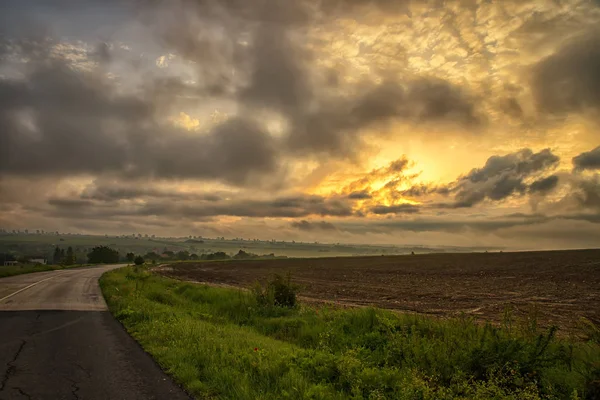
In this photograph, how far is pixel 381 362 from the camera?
10.1 metres

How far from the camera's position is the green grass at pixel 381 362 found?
7500mm

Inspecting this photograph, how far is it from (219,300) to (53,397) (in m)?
14.1

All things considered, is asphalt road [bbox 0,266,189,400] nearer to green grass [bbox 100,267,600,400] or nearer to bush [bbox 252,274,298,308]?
green grass [bbox 100,267,600,400]

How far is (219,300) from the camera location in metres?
21.3

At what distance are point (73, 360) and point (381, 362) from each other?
818 centimetres

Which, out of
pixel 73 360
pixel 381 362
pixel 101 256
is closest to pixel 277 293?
pixel 381 362

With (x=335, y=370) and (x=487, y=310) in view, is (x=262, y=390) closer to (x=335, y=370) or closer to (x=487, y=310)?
(x=335, y=370)

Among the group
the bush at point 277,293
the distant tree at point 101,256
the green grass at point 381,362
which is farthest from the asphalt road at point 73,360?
the distant tree at point 101,256

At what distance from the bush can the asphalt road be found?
260 inches

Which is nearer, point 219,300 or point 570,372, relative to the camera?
point 570,372

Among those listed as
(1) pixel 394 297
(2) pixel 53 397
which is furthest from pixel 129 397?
(1) pixel 394 297

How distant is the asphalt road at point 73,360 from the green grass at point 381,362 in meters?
0.57

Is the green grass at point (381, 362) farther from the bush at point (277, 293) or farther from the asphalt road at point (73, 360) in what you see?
the bush at point (277, 293)

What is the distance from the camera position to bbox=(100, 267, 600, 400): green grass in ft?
24.6
